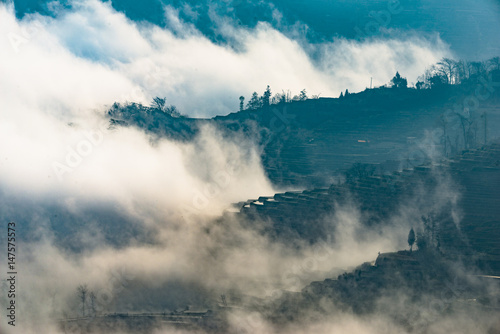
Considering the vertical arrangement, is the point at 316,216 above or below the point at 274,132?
below

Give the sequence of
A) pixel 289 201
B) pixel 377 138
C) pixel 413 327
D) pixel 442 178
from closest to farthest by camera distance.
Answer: pixel 413 327, pixel 442 178, pixel 289 201, pixel 377 138

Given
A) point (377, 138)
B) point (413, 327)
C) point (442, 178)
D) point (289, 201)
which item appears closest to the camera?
point (413, 327)

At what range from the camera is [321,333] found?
396 feet

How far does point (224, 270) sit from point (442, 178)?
25473 mm

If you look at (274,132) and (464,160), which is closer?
(464,160)

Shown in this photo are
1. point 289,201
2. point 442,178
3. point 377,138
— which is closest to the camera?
point 442,178

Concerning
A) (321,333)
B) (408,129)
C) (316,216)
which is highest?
(408,129)

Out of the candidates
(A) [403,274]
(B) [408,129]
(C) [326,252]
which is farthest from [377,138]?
(A) [403,274]

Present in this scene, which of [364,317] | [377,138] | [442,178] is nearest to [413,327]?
[364,317]

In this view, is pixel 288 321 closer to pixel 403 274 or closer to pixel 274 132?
pixel 403 274

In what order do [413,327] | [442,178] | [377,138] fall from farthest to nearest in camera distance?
[377,138] < [442,178] < [413,327]

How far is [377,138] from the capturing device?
168500mm

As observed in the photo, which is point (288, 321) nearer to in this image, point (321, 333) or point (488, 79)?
point (321, 333)

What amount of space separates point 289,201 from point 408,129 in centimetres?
2864
